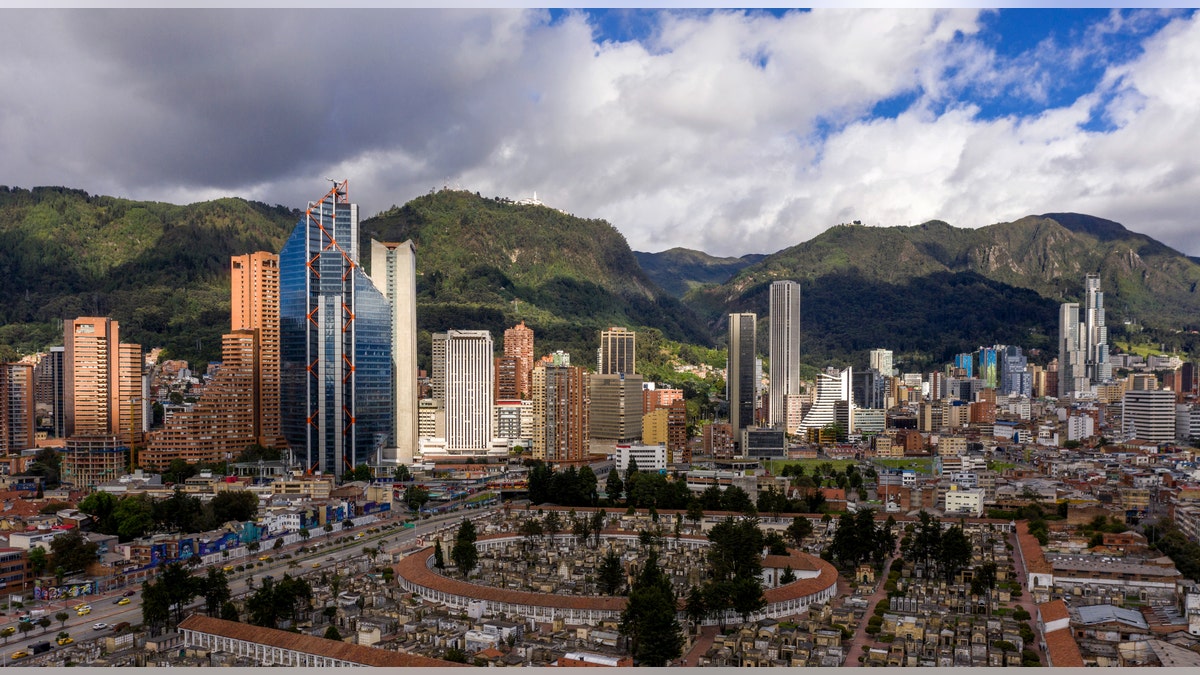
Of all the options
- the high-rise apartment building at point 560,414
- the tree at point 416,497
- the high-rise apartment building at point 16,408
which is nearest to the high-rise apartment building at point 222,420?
the high-rise apartment building at point 16,408

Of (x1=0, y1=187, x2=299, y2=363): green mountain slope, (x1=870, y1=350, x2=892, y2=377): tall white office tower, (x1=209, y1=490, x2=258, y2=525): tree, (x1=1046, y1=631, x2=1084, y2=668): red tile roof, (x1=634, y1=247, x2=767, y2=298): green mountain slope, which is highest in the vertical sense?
(x1=634, y1=247, x2=767, y2=298): green mountain slope

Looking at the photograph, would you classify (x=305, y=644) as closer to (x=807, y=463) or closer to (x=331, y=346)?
(x=331, y=346)

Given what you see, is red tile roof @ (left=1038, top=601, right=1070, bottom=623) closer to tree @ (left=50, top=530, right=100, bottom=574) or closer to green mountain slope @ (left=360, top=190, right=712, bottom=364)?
tree @ (left=50, top=530, right=100, bottom=574)

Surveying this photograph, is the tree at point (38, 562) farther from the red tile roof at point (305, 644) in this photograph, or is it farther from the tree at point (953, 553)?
the tree at point (953, 553)

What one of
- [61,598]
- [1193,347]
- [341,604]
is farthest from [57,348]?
[1193,347]

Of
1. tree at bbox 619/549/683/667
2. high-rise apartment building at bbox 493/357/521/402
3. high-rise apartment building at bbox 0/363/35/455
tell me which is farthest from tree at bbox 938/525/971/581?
high-rise apartment building at bbox 0/363/35/455

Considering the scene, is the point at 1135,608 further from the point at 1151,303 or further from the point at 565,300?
the point at 1151,303

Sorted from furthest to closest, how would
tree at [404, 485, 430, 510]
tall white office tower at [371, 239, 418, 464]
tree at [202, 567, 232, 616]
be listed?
tall white office tower at [371, 239, 418, 464]
tree at [404, 485, 430, 510]
tree at [202, 567, 232, 616]
